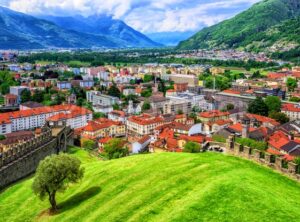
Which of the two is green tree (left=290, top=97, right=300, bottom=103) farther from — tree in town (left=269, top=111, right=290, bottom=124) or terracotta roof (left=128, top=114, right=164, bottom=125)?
terracotta roof (left=128, top=114, right=164, bottom=125)

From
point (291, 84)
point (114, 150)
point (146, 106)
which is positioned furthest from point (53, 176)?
point (291, 84)

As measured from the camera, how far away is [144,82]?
192 meters

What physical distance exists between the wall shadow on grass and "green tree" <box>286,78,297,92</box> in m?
139

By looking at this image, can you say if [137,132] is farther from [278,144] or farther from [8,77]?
[8,77]

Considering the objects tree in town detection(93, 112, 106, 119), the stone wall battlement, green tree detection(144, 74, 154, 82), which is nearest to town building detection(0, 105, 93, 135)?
tree in town detection(93, 112, 106, 119)

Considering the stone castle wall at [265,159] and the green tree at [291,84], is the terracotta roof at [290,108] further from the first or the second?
the stone castle wall at [265,159]

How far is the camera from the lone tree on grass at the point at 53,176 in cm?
2616

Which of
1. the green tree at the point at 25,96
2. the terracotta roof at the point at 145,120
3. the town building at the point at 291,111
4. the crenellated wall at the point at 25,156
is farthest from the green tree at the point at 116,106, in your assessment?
the crenellated wall at the point at 25,156

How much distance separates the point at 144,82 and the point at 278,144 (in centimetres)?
12736

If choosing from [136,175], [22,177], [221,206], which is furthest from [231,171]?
[22,177]

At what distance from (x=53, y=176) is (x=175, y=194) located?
9472mm

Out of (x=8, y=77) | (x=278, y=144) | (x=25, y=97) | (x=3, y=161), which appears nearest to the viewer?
(x=3, y=161)

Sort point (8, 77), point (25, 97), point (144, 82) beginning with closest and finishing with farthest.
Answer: point (25, 97) → point (8, 77) → point (144, 82)

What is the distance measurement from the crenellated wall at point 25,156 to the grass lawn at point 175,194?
12129 mm
